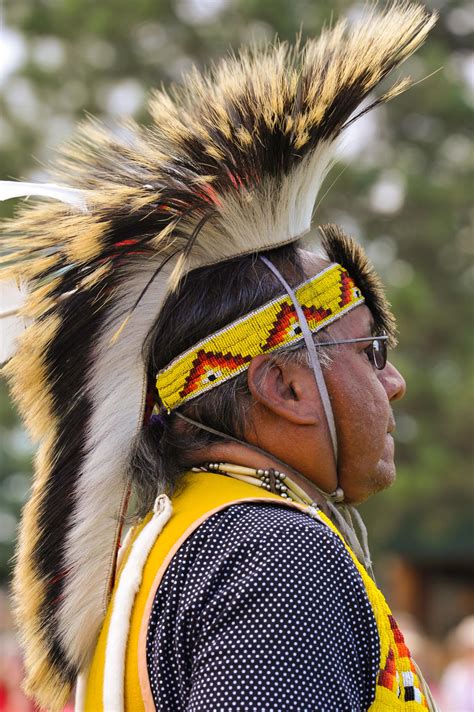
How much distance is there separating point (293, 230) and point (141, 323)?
0.36m

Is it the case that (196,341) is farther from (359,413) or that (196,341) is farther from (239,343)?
(359,413)

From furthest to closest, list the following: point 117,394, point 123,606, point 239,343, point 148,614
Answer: point 117,394 → point 239,343 → point 123,606 → point 148,614

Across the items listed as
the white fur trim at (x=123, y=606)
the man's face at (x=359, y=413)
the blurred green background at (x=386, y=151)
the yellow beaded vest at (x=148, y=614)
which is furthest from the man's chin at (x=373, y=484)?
the blurred green background at (x=386, y=151)

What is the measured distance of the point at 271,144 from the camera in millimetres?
1874

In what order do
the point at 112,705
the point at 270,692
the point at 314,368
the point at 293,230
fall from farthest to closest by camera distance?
the point at 293,230
the point at 314,368
the point at 112,705
the point at 270,692

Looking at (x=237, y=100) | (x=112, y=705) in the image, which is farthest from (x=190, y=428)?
(x=237, y=100)

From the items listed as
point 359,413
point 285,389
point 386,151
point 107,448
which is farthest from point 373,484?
point 386,151

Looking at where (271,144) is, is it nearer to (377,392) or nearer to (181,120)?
(181,120)

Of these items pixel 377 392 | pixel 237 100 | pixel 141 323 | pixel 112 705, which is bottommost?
pixel 112 705

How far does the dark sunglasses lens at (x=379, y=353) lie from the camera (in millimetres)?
2000

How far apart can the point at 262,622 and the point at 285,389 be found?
0.52 metres

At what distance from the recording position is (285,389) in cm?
187

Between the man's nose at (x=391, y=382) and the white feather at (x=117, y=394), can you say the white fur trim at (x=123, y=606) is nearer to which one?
the white feather at (x=117, y=394)

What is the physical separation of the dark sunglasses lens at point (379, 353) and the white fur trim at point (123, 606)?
51 centimetres
